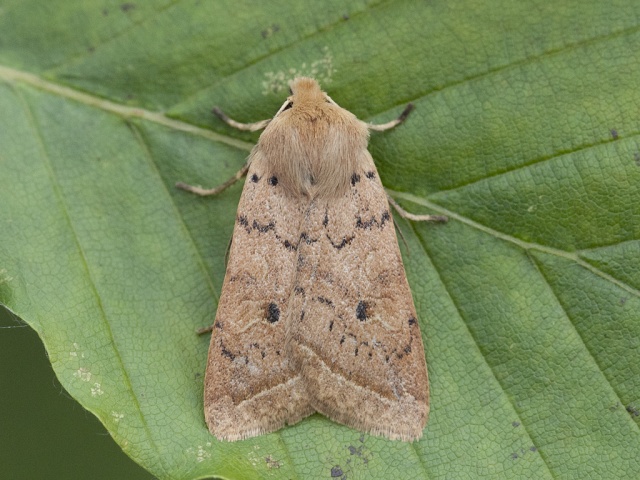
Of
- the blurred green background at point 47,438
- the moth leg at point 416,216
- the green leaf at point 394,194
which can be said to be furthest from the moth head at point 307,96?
the blurred green background at point 47,438

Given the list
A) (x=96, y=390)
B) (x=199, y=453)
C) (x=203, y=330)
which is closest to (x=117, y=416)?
(x=96, y=390)

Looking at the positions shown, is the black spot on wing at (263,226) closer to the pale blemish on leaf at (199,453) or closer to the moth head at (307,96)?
the moth head at (307,96)

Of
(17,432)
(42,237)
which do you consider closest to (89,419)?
(17,432)

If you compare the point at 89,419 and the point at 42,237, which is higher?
the point at 42,237

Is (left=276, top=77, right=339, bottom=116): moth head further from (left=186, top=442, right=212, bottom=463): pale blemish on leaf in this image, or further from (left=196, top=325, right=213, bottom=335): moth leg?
(left=186, top=442, right=212, bottom=463): pale blemish on leaf

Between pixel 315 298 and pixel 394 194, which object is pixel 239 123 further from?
pixel 315 298

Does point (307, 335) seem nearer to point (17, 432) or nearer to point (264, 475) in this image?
point (264, 475)
